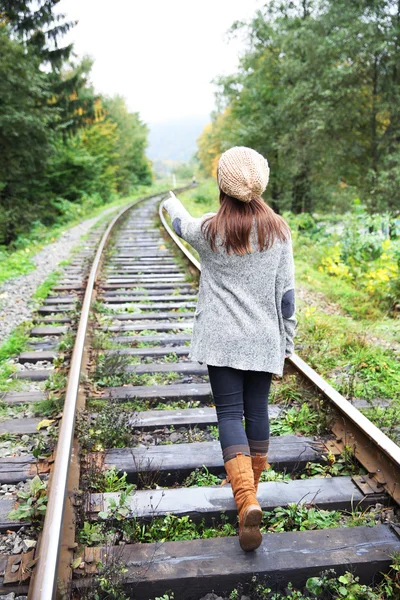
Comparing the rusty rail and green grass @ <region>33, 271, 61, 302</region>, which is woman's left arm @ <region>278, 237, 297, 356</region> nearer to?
the rusty rail

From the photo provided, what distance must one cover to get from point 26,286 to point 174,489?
5.45m

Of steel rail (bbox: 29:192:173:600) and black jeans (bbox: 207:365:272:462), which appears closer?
steel rail (bbox: 29:192:173:600)

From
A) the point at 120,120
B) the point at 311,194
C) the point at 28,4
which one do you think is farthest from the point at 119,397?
the point at 120,120

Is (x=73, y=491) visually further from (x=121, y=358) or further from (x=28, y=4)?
(x=28, y=4)

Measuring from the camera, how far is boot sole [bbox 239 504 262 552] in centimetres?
213

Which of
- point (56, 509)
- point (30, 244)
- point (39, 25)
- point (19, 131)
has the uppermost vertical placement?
point (39, 25)

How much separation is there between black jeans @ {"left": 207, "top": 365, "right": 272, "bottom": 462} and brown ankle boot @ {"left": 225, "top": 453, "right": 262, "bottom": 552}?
0.16ft

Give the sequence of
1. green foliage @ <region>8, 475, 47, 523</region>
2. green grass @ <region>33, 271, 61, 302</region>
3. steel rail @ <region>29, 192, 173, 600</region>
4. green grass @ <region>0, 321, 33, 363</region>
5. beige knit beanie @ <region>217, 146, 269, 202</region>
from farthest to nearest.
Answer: green grass @ <region>33, 271, 61, 302</region>, green grass @ <region>0, 321, 33, 363</region>, green foliage @ <region>8, 475, 47, 523</region>, beige knit beanie @ <region>217, 146, 269, 202</region>, steel rail @ <region>29, 192, 173, 600</region>

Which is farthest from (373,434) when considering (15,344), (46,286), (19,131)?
(19,131)

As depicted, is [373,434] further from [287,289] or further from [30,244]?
[30,244]

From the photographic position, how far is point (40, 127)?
13.8m

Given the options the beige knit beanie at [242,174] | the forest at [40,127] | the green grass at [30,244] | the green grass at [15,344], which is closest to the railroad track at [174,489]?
the green grass at [15,344]

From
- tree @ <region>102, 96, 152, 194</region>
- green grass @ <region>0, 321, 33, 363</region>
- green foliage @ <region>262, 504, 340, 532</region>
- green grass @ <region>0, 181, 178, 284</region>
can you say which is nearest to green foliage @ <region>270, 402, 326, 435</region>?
green foliage @ <region>262, 504, 340, 532</region>

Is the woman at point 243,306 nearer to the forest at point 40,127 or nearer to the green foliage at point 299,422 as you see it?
the green foliage at point 299,422
